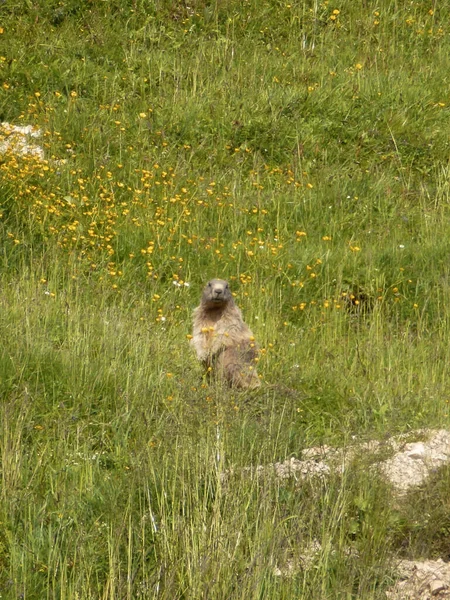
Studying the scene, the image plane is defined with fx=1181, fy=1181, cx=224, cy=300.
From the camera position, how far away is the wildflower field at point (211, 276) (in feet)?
15.5

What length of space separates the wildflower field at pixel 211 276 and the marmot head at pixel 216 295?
0.33 metres

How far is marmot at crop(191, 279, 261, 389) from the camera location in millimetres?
7574

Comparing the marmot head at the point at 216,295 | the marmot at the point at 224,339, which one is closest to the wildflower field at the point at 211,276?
the marmot at the point at 224,339

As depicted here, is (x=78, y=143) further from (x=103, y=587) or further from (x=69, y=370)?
(x=103, y=587)

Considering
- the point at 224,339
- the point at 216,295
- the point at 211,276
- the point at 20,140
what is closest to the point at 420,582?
the point at 224,339

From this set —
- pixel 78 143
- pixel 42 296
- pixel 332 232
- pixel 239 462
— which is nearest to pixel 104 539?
pixel 239 462

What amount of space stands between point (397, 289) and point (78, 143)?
3522 mm

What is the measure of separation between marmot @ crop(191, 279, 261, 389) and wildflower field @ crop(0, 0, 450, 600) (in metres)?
0.19

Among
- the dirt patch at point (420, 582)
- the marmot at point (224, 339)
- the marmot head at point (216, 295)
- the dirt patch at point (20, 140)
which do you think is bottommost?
the dirt patch at point (420, 582)

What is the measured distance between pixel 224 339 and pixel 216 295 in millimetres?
318

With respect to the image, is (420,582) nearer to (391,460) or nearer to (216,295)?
A: (391,460)

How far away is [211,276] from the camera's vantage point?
9.48 metres

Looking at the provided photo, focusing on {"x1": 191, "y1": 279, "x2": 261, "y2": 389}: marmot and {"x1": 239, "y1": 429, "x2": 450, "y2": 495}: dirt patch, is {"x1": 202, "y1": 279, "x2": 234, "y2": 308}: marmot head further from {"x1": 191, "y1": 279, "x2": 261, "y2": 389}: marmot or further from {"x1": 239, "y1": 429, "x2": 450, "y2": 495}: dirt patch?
{"x1": 239, "y1": 429, "x2": 450, "y2": 495}: dirt patch

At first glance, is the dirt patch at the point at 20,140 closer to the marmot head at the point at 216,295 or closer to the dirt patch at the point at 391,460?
the marmot head at the point at 216,295
